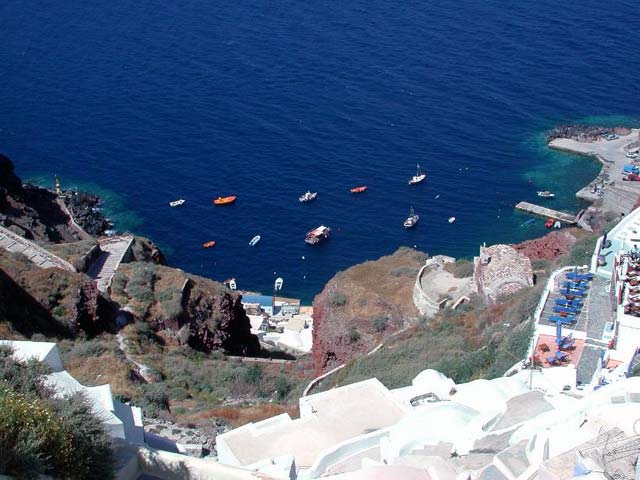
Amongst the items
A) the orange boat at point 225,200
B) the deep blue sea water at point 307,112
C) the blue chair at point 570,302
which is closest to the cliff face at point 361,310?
the blue chair at point 570,302

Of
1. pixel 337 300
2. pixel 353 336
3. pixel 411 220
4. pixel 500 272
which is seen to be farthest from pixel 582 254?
pixel 411 220

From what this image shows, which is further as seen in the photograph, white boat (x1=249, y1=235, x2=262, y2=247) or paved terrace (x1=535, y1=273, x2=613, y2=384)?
white boat (x1=249, y1=235, x2=262, y2=247)

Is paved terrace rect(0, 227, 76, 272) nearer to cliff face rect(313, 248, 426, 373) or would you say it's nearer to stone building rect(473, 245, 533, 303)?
cliff face rect(313, 248, 426, 373)

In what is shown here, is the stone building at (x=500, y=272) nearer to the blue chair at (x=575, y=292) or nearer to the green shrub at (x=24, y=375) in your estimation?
the blue chair at (x=575, y=292)

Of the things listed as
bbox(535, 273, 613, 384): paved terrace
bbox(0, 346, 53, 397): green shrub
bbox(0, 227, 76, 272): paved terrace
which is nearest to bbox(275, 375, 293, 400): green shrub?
bbox(535, 273, 613, 384): paved terrace

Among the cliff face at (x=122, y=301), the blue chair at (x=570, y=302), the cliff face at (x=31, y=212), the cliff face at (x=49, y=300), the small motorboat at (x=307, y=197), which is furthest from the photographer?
the small motorboat at (x=307, y=197)

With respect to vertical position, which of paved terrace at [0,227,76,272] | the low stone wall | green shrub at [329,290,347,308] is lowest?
green shrub at [329,290,347,308]
